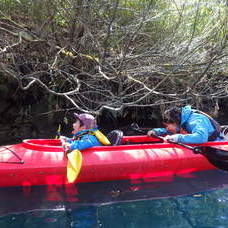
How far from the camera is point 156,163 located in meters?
3.51

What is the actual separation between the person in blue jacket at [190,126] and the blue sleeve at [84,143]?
899mm

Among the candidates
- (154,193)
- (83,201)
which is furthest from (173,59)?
(83,201)

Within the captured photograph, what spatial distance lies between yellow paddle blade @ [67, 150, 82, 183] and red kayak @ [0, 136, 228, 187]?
16 cm

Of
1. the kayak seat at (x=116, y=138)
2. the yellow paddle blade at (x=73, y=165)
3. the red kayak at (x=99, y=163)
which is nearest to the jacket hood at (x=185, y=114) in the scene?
the red kayak at (x=99, y=163)

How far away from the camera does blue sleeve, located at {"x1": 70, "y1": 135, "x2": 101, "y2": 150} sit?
338cm

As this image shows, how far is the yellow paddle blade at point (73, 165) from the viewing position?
3.01m

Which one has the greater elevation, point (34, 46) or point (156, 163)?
point (34, 46)

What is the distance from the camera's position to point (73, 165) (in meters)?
3.08

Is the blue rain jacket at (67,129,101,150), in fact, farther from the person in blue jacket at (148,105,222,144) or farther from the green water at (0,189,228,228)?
the person in blue jacket at (148,105,222,144)

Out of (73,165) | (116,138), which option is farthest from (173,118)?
(73,165)

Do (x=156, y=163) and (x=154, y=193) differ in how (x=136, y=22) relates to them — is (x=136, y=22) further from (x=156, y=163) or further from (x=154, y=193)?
(x=154, y=193)

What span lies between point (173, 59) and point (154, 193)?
1747mm

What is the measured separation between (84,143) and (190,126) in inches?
52.1

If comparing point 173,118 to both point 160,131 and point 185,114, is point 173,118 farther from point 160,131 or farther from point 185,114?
point 160,131
